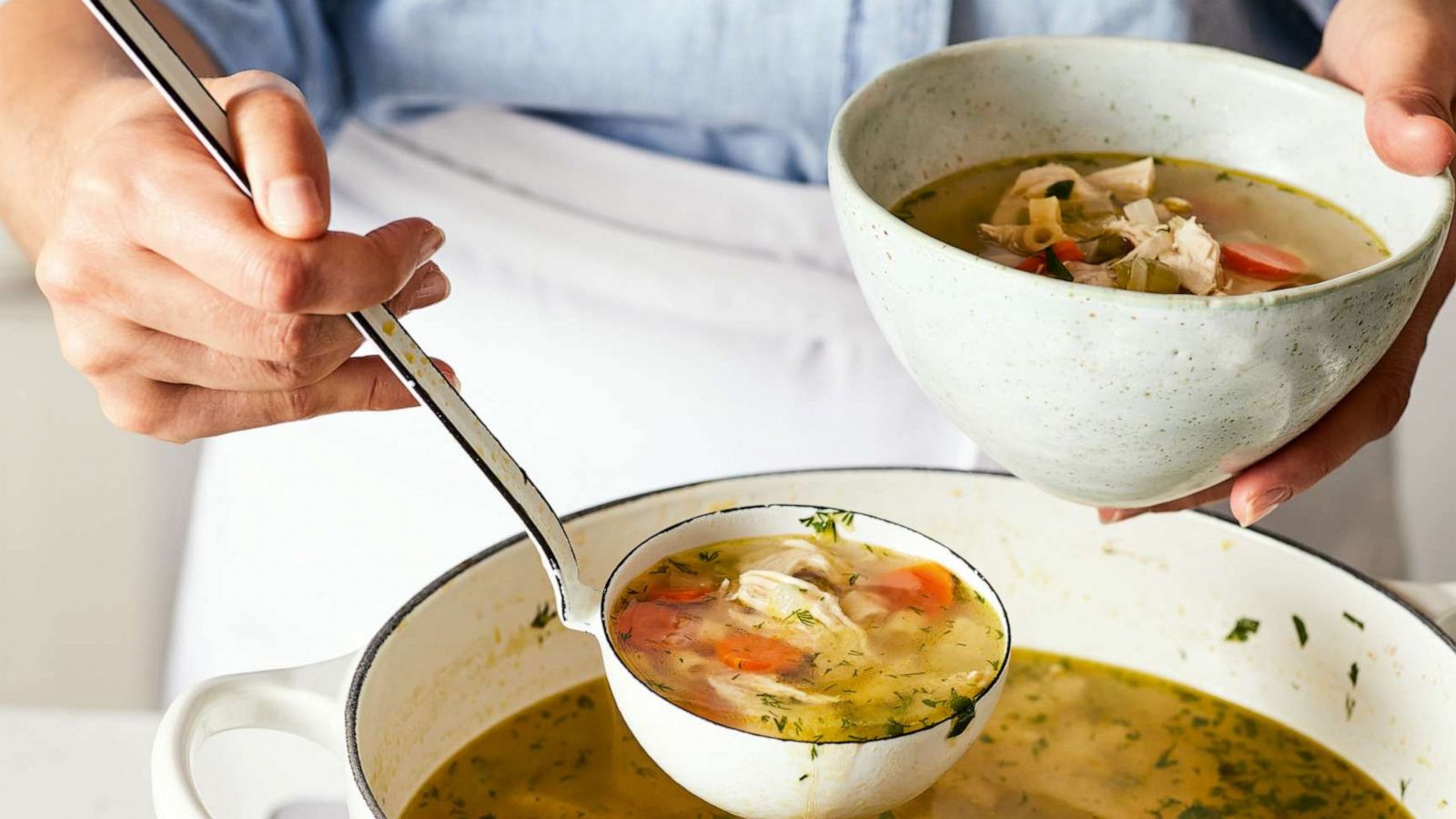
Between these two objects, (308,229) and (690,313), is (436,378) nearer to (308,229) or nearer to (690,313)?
(308,229)

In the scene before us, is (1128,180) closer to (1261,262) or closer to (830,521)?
(1261,262)

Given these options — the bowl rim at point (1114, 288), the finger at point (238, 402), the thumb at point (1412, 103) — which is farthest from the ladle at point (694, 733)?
the thumb at point (1412, 103)

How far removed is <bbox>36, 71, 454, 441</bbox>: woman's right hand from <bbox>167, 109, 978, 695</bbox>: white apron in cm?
49

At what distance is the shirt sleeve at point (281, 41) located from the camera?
47.2 inches

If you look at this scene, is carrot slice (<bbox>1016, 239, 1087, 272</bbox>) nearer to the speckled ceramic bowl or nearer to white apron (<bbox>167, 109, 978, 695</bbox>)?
the speckled ceramic bowl

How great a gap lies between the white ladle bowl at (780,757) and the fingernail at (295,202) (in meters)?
0.28

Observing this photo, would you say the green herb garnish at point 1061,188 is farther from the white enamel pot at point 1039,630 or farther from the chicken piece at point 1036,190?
the white enamel pot at point 1039,630

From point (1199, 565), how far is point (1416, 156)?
0.41 metres

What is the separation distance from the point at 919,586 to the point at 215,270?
43cm

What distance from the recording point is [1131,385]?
27.5 inches

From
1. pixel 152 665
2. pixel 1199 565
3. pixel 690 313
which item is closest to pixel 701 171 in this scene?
pixel 690 313

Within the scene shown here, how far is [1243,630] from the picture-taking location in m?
1.09

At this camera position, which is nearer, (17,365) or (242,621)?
(242,621)

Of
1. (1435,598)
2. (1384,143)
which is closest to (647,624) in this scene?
(1384,143)
